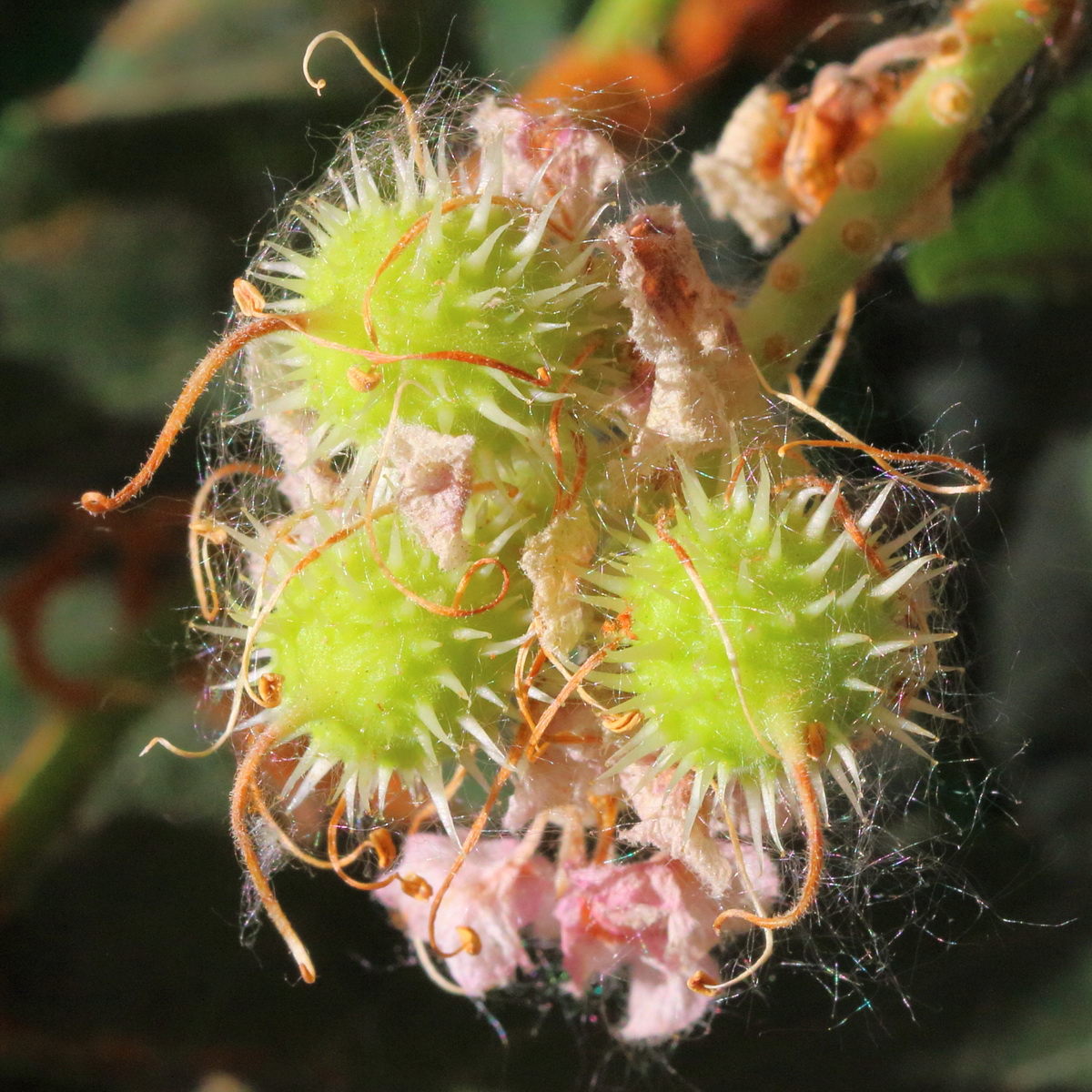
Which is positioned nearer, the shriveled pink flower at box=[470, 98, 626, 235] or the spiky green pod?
the spiky green pod

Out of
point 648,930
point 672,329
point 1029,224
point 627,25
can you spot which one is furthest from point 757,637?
point 1029,224

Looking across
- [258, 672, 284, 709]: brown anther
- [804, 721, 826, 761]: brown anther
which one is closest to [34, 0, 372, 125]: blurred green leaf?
[258, 672, 284, 709]: brown anther

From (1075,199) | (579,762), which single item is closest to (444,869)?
(579,762)

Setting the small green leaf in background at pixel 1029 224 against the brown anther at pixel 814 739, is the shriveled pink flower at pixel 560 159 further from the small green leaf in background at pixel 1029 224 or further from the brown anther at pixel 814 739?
the small green leaf in background at pixel 1029 224

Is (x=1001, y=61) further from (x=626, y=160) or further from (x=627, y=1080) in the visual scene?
(x=627, y=1080)

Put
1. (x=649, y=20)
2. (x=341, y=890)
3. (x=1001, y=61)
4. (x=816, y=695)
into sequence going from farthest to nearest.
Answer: (x=341, y=890)
(x=649, y=20)
(x=1001, y=61)
(x=816, y=695)

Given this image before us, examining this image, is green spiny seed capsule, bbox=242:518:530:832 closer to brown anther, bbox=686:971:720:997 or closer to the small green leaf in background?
brown anther, bbox=686:971:720:997

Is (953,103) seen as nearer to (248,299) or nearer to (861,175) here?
(861,175)
